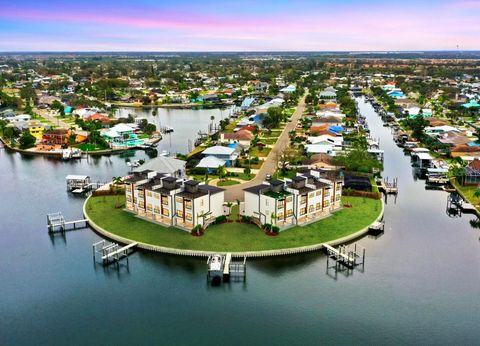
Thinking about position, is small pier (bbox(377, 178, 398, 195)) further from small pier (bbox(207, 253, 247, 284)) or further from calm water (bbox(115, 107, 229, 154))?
calm water (bbox(115, 107, 229, 154))

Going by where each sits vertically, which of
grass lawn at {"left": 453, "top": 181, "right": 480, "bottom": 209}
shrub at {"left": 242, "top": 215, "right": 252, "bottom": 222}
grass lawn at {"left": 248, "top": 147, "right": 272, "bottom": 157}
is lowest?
grass lawn at {"left": 453, "top": 181, "right": 480, "bottom": 209}

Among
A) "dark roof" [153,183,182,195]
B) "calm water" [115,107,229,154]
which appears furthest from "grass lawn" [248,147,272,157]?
"dark roof" [153,183,182,195]

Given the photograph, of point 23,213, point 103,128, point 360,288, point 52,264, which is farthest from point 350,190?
point 103,128

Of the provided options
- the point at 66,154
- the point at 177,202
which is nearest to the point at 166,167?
the point at 177,202

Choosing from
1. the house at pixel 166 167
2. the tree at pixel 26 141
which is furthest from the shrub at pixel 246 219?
the tree at pixel 26 141

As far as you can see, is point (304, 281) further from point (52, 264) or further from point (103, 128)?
point (103, 128)

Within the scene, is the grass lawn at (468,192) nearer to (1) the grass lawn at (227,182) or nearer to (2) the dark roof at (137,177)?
(1) the grass lawn at (227,182)

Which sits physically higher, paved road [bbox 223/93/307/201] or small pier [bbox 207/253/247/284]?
paved road [bbox 223/93/307/201]

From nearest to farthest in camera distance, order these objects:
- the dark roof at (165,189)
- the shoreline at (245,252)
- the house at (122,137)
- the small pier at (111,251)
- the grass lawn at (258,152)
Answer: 1. the shoreline at (245,252)
2. the small pier at (111,251)
3. the dark roof at (165,189)
4. the grass lawn at (258,152)
5. the house at (122,137)
